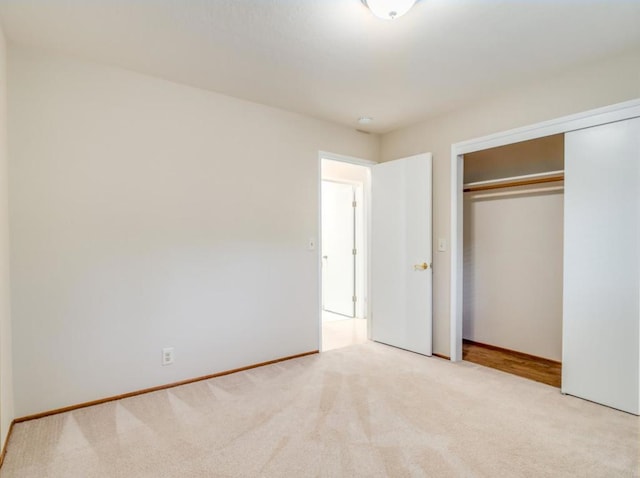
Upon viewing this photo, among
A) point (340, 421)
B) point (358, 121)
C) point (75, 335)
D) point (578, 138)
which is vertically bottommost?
point (340, 421)

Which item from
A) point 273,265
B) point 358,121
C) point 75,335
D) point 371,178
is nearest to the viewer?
point 75,335

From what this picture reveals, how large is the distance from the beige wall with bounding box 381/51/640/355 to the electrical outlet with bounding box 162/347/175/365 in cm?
247

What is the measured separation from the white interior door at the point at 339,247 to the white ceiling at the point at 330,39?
2.51m

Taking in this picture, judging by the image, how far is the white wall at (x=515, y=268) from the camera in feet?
11.3

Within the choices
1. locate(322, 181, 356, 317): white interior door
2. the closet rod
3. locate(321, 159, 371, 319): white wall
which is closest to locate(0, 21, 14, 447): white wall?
locate(321, 159, 371, 319): white wall

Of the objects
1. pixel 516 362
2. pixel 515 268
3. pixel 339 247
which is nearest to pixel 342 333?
pixel 339 247

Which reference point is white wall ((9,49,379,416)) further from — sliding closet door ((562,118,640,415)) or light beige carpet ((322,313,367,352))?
sliding closet door ((562,118,640,415))

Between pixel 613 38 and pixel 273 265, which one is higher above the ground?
pixel 613 38

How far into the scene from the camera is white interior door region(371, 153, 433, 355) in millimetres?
3605

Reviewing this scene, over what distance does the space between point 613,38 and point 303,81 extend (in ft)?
6.64

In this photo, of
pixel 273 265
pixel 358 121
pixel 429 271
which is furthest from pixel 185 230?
pixel 429 271

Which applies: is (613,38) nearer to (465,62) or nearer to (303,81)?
(465,62)

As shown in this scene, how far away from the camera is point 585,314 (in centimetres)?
256

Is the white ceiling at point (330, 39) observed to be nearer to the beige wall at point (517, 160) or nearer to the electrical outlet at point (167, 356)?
the beige wall at point (517, 160)
